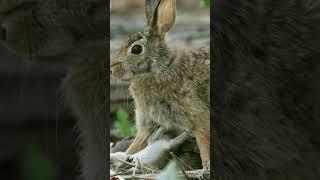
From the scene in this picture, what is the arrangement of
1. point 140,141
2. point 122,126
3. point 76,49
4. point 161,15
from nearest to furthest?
point 76,49 → point 161,15 → point 140,141 → point 122,126

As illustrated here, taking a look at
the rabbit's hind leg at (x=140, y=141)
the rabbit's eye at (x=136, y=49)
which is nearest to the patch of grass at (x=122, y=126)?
the rabbit's hind leg at (x=140, y=141)

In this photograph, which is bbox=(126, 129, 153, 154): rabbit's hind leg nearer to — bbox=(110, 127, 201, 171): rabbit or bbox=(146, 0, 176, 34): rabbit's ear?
bbox=(110, 127, 201, 171): rabbit

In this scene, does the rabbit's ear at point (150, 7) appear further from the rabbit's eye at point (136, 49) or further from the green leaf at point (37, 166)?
the green leaf at point (37, 166)

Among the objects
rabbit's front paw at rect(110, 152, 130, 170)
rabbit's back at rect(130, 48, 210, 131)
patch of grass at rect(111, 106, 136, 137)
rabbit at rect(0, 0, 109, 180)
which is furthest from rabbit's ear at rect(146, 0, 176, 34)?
patch of grass at rect(111, 106, 136, 137)

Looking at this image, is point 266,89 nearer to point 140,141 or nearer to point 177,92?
point 177,92

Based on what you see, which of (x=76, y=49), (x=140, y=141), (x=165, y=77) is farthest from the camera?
(x=140, y=141)

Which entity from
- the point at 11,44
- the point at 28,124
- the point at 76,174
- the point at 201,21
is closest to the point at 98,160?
the point at 76,174

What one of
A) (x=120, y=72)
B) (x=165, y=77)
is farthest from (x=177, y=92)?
(x=120, y=72)
